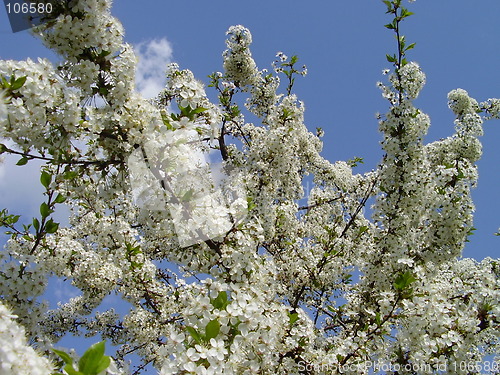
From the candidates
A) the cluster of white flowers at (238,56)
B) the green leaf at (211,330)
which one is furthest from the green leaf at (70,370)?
the cluster of white flowers at (238,56)

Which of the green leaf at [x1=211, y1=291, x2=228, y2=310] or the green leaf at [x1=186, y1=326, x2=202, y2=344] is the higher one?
the green leaf at [x1=211, y1=291, x2=228, y2=310]

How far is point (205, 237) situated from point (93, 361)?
2.47 metres

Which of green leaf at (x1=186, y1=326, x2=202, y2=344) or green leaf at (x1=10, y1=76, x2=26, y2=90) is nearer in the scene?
green leaf at (x1=186, y1=326, x2=202, y2=344)

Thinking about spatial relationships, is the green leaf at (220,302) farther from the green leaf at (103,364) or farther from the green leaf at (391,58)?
the green leaf at (391,58)

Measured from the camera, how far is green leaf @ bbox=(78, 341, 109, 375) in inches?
78.4

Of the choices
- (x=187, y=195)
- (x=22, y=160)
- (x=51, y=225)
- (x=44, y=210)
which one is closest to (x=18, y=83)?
(x=22, y=160)

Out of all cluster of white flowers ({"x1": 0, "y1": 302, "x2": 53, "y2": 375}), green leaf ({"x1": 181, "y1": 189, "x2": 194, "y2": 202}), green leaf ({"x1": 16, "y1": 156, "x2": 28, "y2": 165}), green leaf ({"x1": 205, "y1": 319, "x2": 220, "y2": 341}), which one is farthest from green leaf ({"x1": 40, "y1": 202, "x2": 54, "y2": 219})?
cluster of white flowers ({"x1": 0, "y1": 302, "x2": 53, "y2": 375})

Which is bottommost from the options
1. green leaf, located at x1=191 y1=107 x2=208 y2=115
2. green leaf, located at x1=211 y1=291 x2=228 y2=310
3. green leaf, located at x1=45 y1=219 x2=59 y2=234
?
green leaf, located at x1=211 y1=291 x2=228 y2=310

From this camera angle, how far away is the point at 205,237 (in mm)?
4430

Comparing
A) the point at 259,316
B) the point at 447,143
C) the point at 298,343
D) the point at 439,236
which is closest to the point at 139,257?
the point at 298,343

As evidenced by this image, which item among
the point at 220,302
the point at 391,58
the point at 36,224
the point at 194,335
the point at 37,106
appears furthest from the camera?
the point at 391,58

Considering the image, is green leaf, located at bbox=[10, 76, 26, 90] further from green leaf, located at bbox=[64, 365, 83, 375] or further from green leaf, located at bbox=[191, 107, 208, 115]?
green leaf, located at bbox=[64, 365, 83, 375]

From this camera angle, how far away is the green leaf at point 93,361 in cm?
199

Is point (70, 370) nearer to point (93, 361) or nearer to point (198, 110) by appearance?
point (93, 361)
